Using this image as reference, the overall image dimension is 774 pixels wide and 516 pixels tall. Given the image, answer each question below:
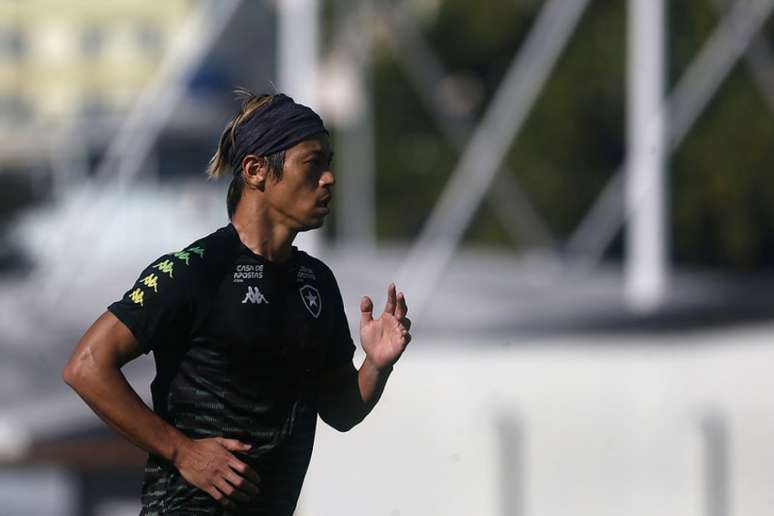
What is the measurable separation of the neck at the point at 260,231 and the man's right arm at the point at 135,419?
0.42m

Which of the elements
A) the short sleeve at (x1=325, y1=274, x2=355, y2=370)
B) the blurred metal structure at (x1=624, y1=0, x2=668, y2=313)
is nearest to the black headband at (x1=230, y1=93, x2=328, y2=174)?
the short sleeve at (x1=325, y1=274, x2=355, y2=370)

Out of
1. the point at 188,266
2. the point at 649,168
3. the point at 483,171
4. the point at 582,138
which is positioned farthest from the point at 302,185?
the point at 582,138

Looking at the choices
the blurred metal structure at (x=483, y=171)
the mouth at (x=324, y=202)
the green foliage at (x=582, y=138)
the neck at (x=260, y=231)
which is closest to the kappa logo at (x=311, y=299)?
the neck at (x=260, y=231)

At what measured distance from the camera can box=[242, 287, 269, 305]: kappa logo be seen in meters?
4.28

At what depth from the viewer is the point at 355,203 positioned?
4325 centimetres

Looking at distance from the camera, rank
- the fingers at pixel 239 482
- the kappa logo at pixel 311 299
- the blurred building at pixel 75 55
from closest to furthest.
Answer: the fingers at pixel 239 482
the kappa logo at pixel 311 299
the blurred building at pixel 75 55

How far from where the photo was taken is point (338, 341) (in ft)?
14.9

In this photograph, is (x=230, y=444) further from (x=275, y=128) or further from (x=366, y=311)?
(x=275, y=128)

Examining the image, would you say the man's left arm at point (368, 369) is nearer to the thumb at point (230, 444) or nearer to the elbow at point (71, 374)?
the thumb at point (230, 444)

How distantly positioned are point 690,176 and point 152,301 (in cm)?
3347

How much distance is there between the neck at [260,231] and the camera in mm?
4375

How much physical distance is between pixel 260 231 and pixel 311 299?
207 millimetres

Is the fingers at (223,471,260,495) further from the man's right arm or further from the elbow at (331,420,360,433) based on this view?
the elbow at (331,420,360,433)

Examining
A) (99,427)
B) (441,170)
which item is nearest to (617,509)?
(99,427)
